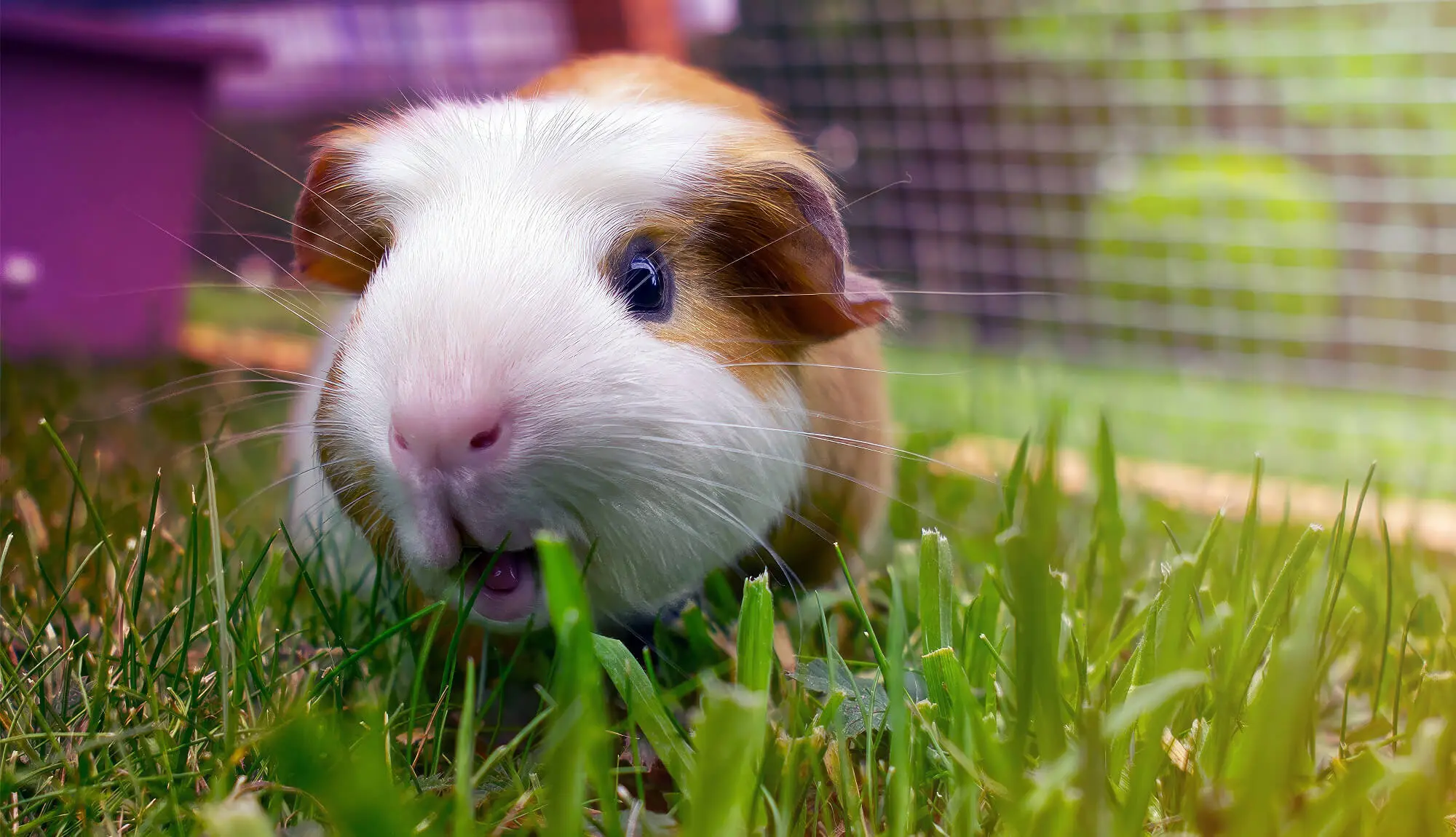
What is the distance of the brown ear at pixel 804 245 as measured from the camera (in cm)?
99

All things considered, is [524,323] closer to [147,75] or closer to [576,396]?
[576,396]

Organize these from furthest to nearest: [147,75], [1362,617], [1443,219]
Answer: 1. [1443,219]
2. [147,75]
3. [1362,617]

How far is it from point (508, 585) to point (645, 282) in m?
0.31

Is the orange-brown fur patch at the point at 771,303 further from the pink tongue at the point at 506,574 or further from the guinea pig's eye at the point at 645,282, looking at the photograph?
the pink tongue at the point at 506,574

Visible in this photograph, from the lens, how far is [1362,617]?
114cm

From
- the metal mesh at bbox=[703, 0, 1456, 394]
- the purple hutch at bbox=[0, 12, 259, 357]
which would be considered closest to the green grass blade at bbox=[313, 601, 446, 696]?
the purple hutch at bbox=[0, 12, 259, 357]

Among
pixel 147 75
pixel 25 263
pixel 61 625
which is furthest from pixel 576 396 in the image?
pixel 147 75

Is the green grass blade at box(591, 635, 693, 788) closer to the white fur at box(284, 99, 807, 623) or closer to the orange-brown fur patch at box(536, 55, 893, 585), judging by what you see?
the white fur at box(284, 99, 807, 623)

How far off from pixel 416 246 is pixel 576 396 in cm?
24

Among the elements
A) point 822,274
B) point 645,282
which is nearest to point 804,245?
point 822,274

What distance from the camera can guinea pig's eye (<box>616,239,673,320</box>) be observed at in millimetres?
935

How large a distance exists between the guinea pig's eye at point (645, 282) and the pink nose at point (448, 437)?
213 mm

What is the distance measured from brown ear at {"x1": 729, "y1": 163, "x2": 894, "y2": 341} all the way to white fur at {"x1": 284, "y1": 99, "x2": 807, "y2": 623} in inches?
2.7

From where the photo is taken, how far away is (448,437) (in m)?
0.76
